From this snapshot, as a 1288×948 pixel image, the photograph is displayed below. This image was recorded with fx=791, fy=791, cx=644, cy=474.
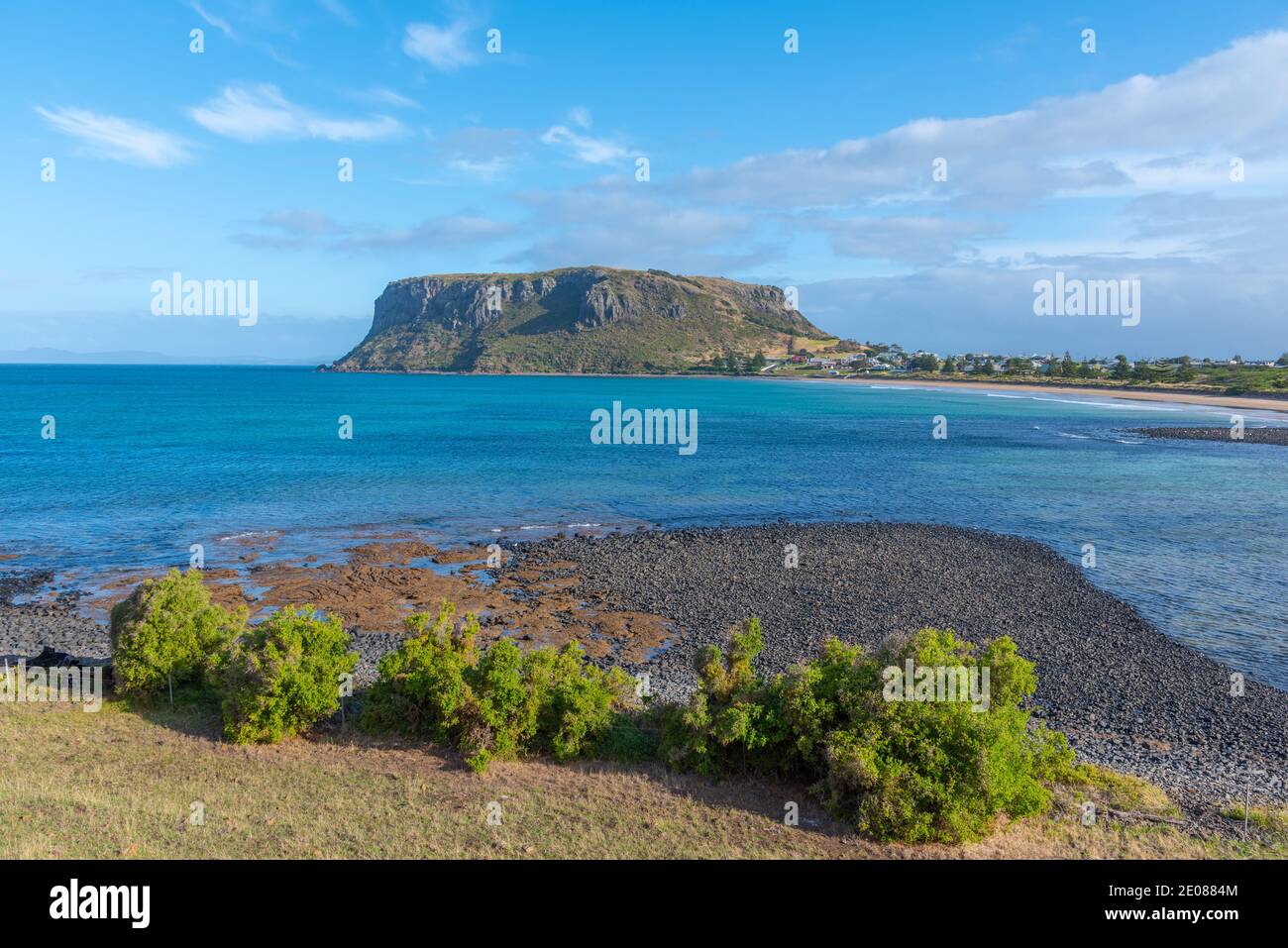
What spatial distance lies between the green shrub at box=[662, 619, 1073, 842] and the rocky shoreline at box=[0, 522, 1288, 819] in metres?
1.27

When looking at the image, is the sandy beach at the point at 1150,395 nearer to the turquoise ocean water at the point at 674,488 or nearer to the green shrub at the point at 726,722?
the turquoise ocean water at the point at 674,488

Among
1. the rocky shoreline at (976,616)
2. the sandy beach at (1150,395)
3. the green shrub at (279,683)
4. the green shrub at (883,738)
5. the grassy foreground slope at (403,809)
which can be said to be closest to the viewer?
the grassy foreground slope at (403,809)

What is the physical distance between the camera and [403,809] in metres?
12.9

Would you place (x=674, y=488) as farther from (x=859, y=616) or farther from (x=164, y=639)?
(x=164, y=639)

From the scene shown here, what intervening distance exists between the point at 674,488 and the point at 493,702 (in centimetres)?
3885

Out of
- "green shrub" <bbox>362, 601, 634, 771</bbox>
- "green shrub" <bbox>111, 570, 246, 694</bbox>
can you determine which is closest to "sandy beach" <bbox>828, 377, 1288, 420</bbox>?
"green shrub" <bbox>362, 601, 634, 771</bbox>

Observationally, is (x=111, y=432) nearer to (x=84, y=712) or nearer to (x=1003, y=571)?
(x=84, y=712)

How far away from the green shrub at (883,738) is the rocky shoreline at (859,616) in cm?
127

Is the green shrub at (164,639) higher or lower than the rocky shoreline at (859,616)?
higher

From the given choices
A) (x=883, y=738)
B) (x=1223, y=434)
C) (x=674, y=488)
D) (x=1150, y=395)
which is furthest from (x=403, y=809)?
(x=1150, y=395)

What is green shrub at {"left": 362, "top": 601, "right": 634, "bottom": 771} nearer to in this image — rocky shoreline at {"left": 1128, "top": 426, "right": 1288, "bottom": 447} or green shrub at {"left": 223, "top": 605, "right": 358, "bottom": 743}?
green shrub at {"left": 223, "top": 605, "right": 358, "bottom": 743}

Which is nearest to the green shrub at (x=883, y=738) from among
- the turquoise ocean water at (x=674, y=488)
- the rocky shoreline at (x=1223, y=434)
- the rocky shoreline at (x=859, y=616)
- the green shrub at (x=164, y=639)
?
the rocky shoreline at (x=859, y=616)

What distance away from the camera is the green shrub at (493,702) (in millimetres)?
15266

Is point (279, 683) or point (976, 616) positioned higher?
point (279, 683)
